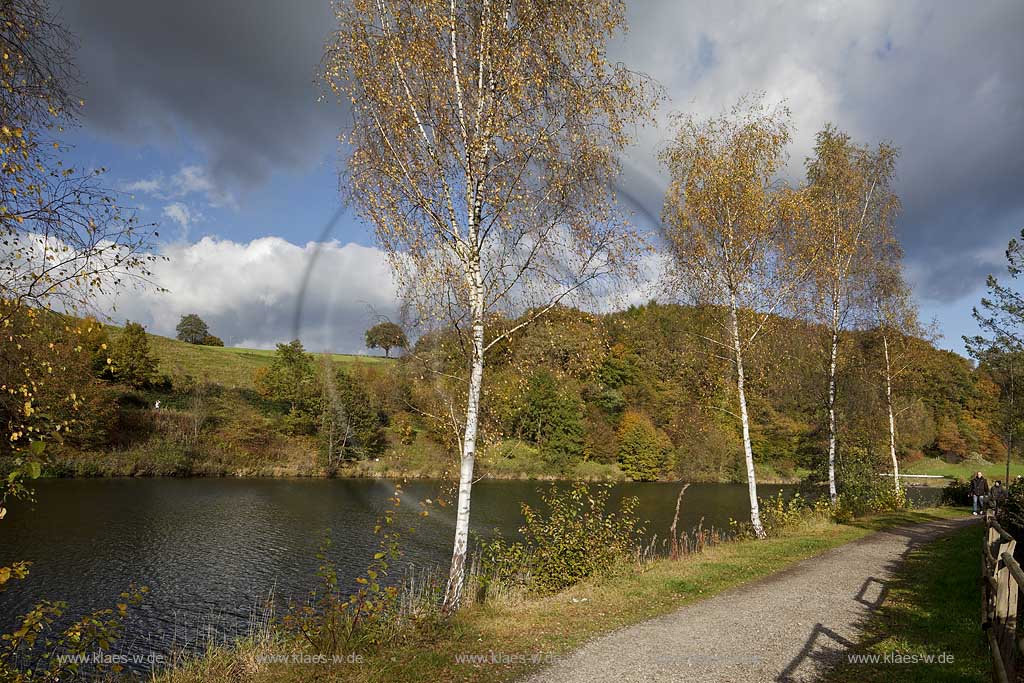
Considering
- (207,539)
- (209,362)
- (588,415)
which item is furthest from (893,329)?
(209,362)

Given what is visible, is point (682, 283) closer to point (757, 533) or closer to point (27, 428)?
point (757, 533)

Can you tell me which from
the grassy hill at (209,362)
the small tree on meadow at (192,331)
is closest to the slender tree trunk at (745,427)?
the grassy hill at (209,362)

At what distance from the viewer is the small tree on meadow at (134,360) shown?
53.7 meters

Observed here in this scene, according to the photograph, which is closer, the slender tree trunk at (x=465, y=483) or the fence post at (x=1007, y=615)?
the fence post at (x=1007, y=615)

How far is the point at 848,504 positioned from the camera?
76.6 ft

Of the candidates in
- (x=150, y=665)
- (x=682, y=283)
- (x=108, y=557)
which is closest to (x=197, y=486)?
(x=108, y=557)

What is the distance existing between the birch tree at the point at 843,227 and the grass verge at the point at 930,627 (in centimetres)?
1128

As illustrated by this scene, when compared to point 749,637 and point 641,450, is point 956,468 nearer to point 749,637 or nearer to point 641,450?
point 641,450

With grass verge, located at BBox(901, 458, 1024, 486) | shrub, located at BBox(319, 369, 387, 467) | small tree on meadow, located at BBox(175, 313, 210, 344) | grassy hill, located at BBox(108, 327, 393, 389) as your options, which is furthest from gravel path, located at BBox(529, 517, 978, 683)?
small tree on meadow, located at BBox(175, 313, 210, 344)

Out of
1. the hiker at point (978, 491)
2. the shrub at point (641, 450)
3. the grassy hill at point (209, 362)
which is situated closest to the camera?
the hiker at point (978, 491)

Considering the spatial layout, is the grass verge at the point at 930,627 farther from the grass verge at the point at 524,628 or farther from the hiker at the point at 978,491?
the hiker at the point at 978,491

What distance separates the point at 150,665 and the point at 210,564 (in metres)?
9.55

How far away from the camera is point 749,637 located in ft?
28.2

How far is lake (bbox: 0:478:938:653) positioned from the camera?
16047mm
